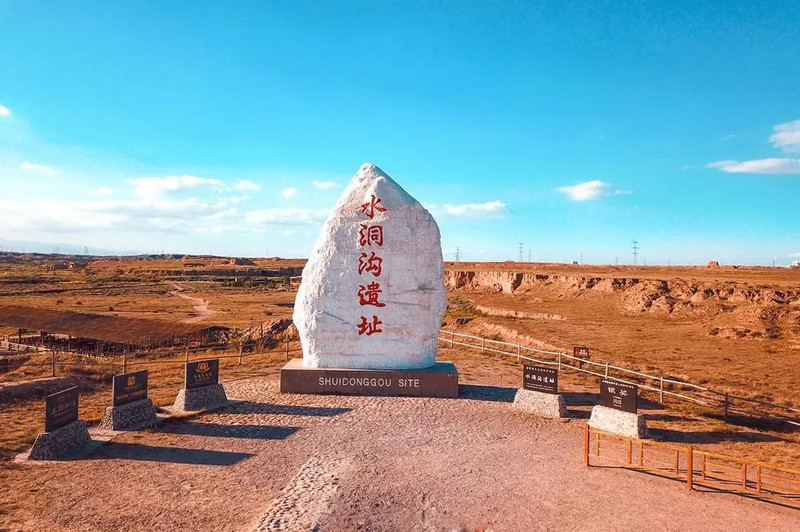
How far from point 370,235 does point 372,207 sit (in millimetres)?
1038

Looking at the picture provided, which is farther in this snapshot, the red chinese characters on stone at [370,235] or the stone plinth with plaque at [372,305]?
the red chinese characters on stone at [370,235]

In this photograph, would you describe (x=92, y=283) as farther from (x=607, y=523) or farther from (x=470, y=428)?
(x=607, y=523)

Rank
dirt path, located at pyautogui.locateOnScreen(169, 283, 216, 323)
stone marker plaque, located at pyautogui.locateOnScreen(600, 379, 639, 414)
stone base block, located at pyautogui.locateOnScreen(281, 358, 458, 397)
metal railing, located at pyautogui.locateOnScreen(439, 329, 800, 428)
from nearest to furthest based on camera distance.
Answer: stone marker plaque, located at pyautogui.locateOnScreen(600, 379, 639, 414), metal railing, located at pyautogui.locateOnScreen(439, 329, 800, 428), stone base block, located at pyautogui.locateOnScreen(281, 358, 458, 397), dirt path, located at pyautogui.locateOnScreen(169, 283, 216, 323)

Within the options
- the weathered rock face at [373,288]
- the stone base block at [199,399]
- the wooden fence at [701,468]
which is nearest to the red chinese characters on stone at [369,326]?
the weathered rock face at [373,288]

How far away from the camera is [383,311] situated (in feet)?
62.1

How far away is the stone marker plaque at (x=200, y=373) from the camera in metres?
16.8

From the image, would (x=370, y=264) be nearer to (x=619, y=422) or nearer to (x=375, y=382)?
(x=375, y=382)

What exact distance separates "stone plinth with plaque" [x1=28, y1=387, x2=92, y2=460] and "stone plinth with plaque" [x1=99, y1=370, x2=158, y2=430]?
1.29m

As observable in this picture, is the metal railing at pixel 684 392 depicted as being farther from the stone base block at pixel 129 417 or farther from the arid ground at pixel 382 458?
the stone base block at pixel 129 417

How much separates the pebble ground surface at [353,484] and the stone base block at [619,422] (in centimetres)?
79

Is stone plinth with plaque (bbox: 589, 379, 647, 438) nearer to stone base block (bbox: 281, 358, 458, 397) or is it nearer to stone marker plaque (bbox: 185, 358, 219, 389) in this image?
stone base block (bbox: 281, 358, 458, 397)

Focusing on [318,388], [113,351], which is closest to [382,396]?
[318,388]

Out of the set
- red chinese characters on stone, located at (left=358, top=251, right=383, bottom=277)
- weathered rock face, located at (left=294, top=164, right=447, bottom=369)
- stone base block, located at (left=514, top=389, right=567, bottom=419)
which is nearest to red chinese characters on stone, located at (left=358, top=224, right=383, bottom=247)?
weathered rock face, located at (left=294, top=164, right=447, bottom=369)

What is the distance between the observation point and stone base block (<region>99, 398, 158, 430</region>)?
1485 centimetres
